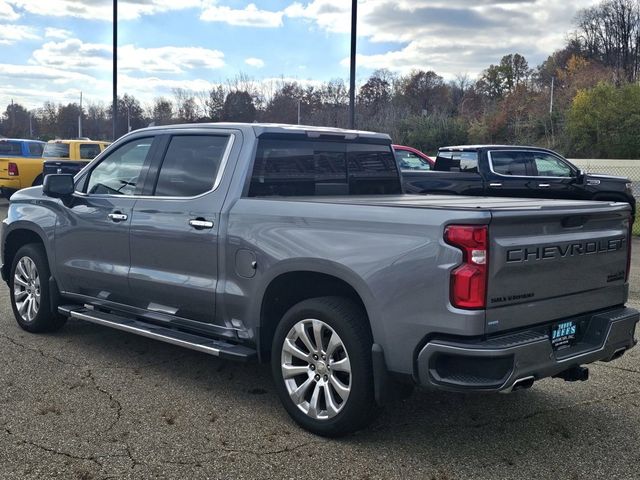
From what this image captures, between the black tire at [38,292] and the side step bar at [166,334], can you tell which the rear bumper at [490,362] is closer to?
the side step bar at [166,334]

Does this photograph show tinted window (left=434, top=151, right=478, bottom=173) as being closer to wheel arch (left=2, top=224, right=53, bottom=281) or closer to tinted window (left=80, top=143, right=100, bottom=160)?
wheel arch (left=2, top=224, right=53, bottom=281)

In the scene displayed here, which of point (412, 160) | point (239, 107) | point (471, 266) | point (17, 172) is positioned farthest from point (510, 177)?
point (239, 107)

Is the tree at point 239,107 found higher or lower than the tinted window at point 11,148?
higher

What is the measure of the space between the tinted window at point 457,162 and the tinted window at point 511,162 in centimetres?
36

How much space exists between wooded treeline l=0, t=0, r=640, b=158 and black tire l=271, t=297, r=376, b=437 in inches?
1023

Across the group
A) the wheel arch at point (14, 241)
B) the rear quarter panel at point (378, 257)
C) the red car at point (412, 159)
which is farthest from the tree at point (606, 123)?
the rear quarter panel at point (378, 257)

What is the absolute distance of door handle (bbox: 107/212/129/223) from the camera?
18.1 ft

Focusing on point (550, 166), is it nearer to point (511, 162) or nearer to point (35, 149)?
point (511, 162)

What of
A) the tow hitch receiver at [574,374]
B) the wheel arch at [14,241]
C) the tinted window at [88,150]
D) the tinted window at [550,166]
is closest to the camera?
the tow hitch receiver at [574,374]

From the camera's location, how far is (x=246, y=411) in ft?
15.4

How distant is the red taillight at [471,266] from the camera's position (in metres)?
3.53

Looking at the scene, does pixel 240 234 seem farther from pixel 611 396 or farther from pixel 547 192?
pixel 547 192

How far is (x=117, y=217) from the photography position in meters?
5.56

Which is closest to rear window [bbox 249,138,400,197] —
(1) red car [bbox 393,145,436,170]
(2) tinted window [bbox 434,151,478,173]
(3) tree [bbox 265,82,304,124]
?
(2) tinted window [bbox 434,151,478,173]
